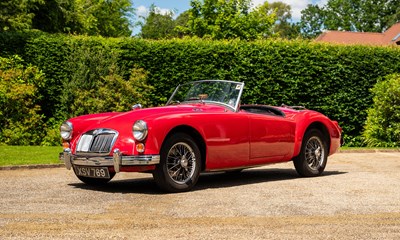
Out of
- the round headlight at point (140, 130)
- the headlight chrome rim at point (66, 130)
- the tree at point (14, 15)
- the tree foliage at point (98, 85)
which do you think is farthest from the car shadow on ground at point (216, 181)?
the tree at point (14, 15)

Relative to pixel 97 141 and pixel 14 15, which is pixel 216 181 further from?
pixel 14 15

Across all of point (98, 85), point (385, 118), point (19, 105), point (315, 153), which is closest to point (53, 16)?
point (98, 85)

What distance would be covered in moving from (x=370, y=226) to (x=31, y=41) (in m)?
14.9

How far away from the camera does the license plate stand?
26.5 ft

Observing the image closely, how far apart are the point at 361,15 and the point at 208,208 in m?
71.7

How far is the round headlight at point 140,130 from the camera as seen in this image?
784cm

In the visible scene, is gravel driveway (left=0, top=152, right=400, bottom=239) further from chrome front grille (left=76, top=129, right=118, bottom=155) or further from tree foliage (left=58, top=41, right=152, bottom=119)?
tree foliage (left=58, top=41, right=152, bottom=119)

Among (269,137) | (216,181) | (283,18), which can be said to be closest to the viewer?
(269,137)

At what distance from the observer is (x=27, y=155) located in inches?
534

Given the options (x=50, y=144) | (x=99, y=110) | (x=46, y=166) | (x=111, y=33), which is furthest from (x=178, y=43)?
(x=111, y=33)

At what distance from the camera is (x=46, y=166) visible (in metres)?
11.9

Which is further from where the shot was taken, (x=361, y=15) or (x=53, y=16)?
(x=361, y=15)

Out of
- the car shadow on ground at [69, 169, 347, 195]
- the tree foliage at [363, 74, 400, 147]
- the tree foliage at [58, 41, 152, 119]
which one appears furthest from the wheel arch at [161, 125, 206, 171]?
the tree foliage at [363, 74, 400, 147]

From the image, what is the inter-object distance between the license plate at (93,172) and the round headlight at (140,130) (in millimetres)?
591
